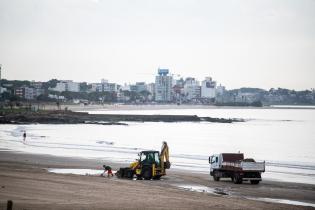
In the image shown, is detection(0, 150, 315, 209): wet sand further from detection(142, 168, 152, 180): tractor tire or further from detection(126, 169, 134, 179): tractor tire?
detection(126, 169, 134, 179): tractor tire

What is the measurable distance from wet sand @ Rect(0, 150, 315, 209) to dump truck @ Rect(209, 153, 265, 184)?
0.46 metres

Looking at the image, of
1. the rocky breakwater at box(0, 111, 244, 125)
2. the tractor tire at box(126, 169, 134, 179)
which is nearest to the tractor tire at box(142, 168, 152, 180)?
the tractor tire at box(126, 169, 134, 179)

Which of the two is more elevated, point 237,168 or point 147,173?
point 237,168

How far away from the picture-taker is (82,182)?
90.6 feet

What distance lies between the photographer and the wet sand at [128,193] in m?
21.0

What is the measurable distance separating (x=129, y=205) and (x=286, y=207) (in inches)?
259

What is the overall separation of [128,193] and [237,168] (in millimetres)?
9108

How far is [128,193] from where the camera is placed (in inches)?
960

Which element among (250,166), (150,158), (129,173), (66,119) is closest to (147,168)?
(150,158)

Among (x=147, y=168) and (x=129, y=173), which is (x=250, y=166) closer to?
(x=147, y=168)

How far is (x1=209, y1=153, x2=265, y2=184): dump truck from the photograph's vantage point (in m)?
30.8

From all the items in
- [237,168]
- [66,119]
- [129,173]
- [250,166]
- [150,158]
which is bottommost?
[66,119]

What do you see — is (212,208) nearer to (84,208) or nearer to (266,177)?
(84,208)

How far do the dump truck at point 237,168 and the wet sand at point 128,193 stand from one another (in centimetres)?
46
